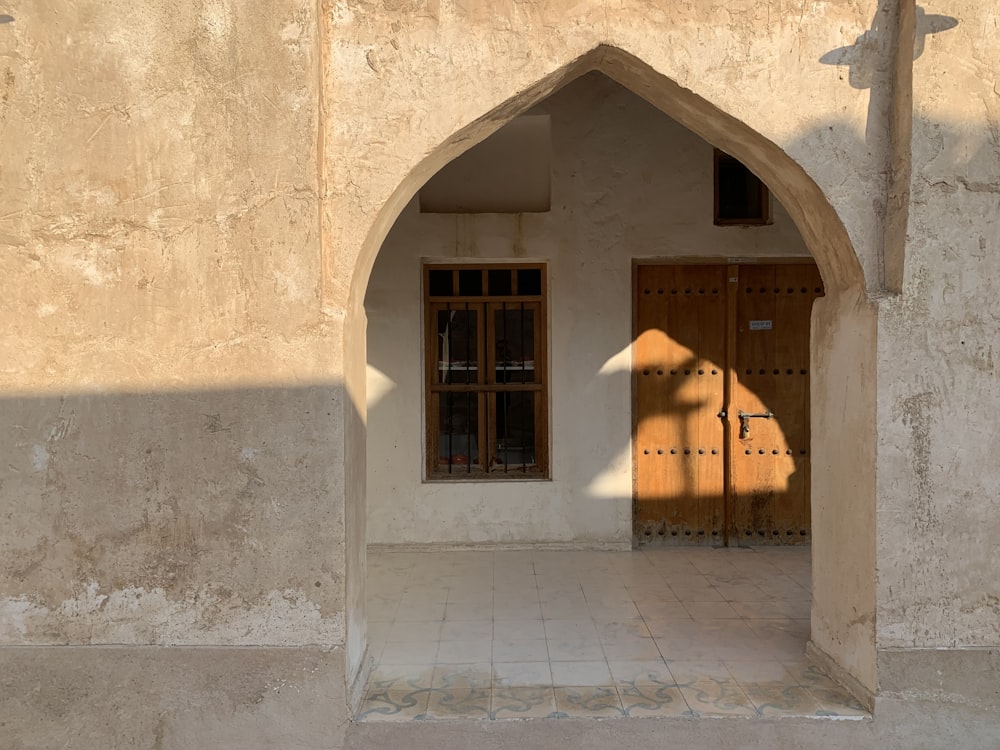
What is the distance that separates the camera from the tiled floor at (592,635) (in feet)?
9.89

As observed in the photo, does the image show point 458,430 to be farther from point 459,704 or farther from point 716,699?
point 716,699

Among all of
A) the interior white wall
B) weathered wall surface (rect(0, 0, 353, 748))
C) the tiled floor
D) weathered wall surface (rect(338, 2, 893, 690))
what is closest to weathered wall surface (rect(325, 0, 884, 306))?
weathered wall surface (rect(338, 2, 893, 690))

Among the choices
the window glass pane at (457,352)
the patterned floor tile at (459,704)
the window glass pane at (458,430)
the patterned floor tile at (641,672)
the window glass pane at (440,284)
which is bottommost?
the patterned floor tile at (459,704)

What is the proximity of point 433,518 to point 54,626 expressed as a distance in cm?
297

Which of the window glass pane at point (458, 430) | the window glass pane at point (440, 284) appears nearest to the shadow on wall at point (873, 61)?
the window glass pane at point (440, 284)

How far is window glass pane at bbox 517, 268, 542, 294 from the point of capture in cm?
564

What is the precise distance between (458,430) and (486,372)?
0.52 m

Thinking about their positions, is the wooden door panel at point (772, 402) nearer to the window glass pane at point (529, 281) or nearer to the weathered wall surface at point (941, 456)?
the window glass pane at point (529, 281)

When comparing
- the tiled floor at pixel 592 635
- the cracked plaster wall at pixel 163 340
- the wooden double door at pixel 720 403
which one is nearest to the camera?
the cracked plaster wall at pixel 163 340

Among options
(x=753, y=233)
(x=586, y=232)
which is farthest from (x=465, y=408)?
(x=753, y=233)

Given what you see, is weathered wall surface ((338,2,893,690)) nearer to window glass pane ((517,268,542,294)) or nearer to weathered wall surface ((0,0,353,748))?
weathered wall surface ((0,0,353,748))

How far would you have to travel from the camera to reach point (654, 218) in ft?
18.1

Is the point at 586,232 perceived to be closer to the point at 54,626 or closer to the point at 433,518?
the point at 433,518

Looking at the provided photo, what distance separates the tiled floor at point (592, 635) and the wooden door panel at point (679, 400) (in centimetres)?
31
